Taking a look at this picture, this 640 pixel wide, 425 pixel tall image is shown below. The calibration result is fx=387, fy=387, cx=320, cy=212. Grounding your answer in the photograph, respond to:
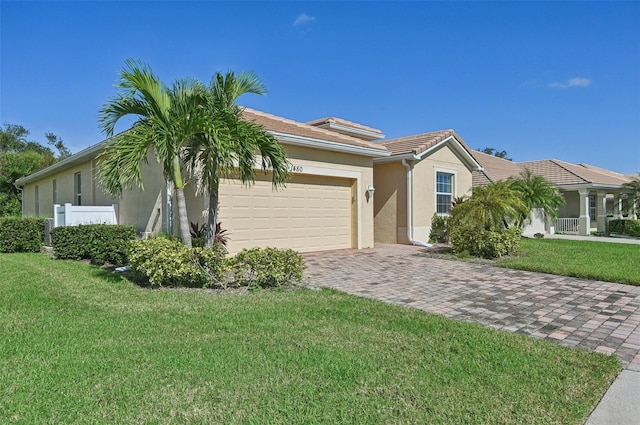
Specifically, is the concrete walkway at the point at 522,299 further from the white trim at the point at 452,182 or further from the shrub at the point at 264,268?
the white trim at the point at 452,182

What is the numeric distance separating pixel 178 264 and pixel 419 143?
1158 centimetres

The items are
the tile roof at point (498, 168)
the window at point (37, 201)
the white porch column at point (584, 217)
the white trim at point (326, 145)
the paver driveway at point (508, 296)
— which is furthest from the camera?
the tile roof at point (498, 168)

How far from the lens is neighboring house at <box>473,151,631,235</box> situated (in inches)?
930

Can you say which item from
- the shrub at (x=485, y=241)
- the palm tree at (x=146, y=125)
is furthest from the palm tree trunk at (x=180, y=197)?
the shrub at (x=485, y=241)

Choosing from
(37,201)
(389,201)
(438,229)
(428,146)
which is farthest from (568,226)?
(37,201)

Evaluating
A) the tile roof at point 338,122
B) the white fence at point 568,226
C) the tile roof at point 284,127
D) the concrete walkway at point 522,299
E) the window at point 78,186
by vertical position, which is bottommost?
the concrete walkway at point 522,299

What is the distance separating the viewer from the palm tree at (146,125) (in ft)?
22.8

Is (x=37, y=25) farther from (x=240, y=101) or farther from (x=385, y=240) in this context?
(x=385, y=240)

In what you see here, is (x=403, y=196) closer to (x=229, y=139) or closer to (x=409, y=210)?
(x=409, y=210)

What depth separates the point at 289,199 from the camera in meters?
→ 12.7

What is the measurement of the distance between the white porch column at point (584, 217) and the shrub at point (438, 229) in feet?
42.6

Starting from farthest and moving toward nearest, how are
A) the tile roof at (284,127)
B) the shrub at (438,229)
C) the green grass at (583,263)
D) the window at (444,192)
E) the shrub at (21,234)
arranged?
the window at (444,192) < the shrub at (438,229) < the shrub at (21,234) < the tile roof at (284,127) < the green grass at (583,263)

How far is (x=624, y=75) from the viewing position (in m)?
14.3

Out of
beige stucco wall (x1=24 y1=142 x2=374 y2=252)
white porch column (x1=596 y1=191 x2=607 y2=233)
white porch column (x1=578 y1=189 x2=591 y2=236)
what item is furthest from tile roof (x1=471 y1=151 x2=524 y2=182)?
beige stucco wall (x1=24 y1=142 x2=374 y2=252)
